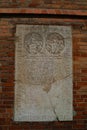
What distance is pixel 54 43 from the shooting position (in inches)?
228

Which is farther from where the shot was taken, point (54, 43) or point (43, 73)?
point (54, 43)

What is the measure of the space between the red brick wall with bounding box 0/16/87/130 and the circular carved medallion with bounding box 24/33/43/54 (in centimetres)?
25

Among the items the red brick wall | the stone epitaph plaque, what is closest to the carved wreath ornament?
the stone epitaph plaque

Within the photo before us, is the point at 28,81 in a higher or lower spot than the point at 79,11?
lower

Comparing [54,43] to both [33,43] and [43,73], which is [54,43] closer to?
[33,43]

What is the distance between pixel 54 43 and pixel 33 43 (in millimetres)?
406

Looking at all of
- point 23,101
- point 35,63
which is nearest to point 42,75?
point 35,63

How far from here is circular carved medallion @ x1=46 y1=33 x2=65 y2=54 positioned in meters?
5.75

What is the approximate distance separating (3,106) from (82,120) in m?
1.51

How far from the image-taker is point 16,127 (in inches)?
218

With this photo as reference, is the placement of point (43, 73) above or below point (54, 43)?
below

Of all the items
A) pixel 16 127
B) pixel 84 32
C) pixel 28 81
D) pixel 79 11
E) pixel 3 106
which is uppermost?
pixel 79 11

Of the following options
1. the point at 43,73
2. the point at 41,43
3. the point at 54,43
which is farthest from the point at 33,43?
the point at 43,73

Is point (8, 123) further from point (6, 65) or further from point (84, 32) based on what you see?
point (84, 32)
